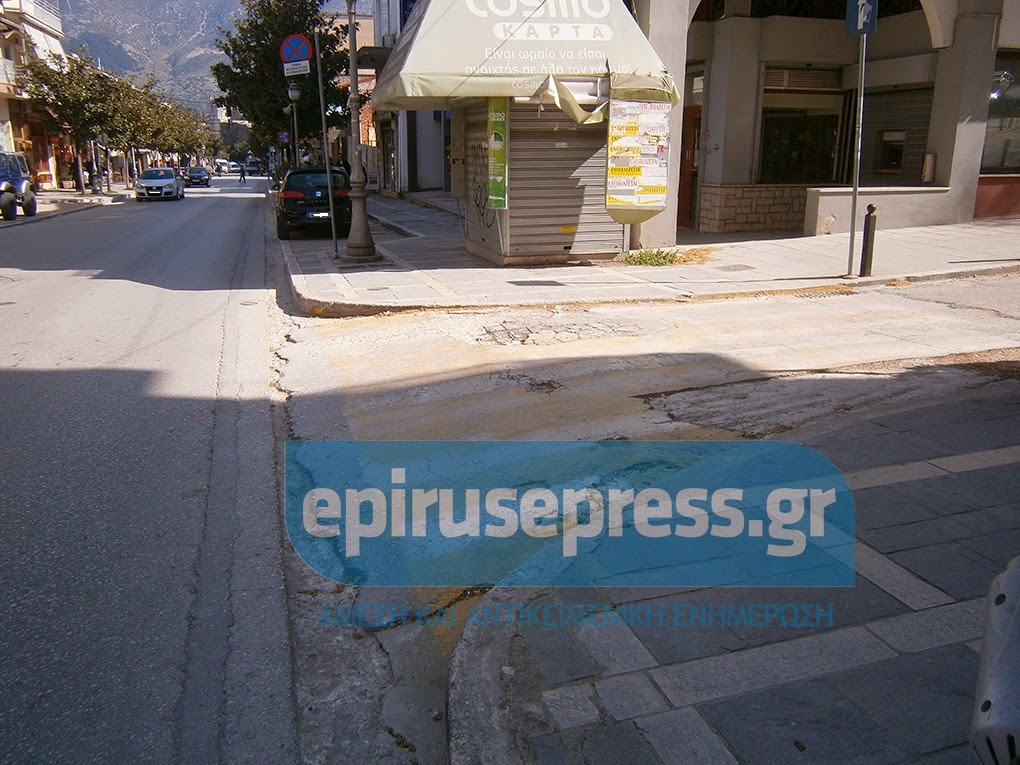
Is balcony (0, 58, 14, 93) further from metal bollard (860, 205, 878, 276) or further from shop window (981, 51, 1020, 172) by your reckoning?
metal bollard (860, 205, 878, 276)

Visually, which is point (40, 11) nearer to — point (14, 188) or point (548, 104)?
point (14, 188)

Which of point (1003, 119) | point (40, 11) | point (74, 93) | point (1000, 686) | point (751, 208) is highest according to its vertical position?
point (40, 11)

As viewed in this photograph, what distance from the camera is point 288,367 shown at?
8.13m

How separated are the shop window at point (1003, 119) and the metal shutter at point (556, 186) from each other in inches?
347

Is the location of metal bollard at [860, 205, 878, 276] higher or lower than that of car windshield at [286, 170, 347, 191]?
lower

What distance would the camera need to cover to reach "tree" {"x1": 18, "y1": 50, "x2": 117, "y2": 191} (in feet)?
126

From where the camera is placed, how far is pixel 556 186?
1299 cm

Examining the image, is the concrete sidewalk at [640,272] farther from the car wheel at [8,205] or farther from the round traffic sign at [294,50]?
the car wheel at [8,205]

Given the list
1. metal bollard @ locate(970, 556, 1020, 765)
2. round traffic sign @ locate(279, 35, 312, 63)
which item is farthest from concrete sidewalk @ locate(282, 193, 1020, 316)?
metal bollard @ locate(970, 556, 1020, 765)

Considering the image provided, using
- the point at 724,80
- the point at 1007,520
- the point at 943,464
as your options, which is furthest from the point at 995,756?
the point at 724,80

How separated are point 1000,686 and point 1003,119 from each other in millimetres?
18392

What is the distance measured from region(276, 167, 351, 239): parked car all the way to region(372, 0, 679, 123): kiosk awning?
6680 millimetres

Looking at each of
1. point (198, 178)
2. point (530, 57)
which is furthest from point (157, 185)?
point (530, 57)

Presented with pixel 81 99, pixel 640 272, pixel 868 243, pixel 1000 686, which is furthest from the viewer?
pixel 81 99
